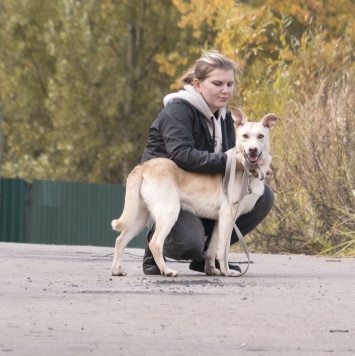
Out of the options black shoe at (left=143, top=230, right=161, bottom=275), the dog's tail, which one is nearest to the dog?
the dog's tail

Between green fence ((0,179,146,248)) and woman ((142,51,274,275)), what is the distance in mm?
17266

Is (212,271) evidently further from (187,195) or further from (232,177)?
(232,177)

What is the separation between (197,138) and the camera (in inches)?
403

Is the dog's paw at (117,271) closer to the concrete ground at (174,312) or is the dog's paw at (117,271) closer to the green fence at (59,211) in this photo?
the concrete ground at (174,312)

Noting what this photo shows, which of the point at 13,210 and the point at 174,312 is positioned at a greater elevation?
the point at 174,312

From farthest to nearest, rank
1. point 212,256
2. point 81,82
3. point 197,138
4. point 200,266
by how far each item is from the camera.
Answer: point 81,82, point 200,266, point 197,138, point 212,256

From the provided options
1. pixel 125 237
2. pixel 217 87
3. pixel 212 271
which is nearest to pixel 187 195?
pixel 125 237

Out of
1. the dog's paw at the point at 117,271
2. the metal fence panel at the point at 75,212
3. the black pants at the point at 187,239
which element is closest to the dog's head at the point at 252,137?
the black pants at the point at 187,239

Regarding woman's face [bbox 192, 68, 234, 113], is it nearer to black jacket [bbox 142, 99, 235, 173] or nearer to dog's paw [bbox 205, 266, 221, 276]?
black jacket [bbox 142, 99, 235, 173]

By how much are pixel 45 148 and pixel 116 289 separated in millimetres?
24493

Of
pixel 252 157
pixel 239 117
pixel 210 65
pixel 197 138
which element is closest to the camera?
pixel 252 157

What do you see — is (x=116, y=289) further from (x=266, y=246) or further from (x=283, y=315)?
(x=266, y=246)

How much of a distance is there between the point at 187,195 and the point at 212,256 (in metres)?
0.58

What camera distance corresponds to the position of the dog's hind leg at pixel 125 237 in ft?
32.1
